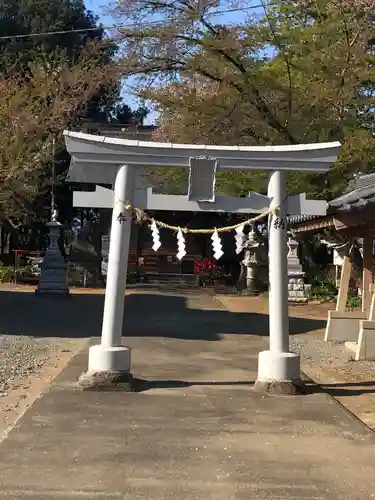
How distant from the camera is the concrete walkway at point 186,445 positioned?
184 inches

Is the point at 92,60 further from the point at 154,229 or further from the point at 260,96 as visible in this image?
the point at 154,229

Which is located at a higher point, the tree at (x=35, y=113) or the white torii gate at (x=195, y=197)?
the tree at (x=35, y=113)

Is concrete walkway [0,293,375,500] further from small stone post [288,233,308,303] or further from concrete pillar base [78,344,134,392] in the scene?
small stone post [288,233,308,303]

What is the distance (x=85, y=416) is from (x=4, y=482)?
1.93 metres

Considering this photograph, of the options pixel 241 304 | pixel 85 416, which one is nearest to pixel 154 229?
pixel 85 416

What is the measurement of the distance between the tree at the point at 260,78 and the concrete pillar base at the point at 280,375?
437 inches

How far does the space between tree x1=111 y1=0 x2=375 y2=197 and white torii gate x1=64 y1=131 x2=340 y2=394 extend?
33.8 feet

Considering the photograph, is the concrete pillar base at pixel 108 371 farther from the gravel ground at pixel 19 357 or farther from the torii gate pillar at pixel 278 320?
the torii gate pillar at pixel 278 320

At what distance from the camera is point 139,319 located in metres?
15.8

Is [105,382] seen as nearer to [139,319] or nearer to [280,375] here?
[280,375]

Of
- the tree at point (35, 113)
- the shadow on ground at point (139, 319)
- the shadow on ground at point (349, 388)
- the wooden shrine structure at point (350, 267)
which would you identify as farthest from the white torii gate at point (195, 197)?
the tree at point (35, 113)

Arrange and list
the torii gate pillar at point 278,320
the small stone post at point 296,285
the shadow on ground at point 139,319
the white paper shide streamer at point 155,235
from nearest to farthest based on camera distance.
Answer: the torii gate pillar at point 278,320
the white paper shide streamer at point 155,235
the shadow on ground at point 139,319
the small stone post at point 296,285

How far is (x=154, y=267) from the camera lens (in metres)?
38.2

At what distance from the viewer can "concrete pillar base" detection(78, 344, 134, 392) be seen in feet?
25.6
